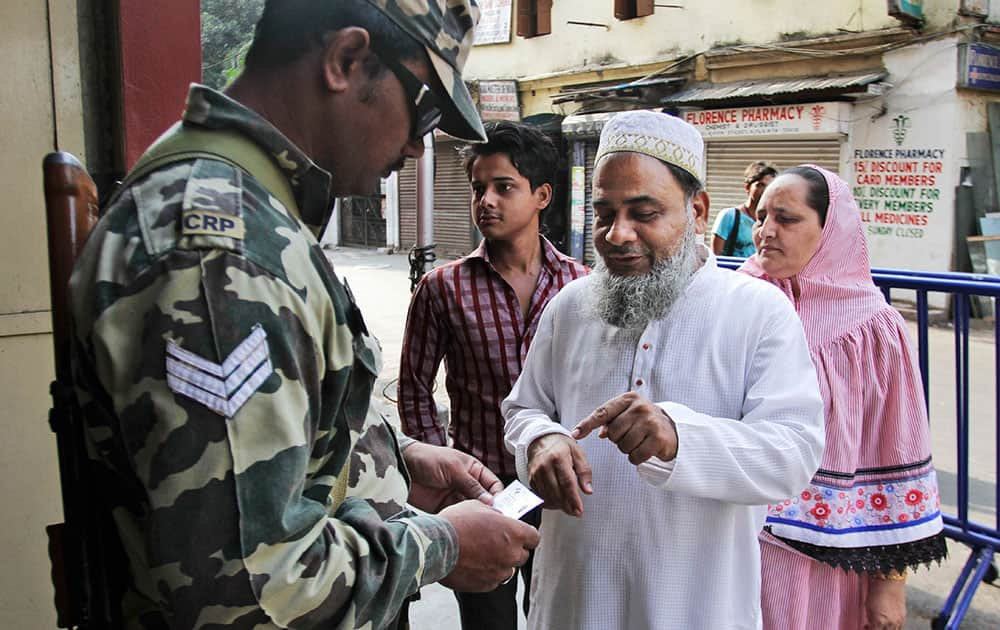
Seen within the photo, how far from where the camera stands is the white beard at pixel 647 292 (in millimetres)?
2072

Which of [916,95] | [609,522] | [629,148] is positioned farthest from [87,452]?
[916,95]

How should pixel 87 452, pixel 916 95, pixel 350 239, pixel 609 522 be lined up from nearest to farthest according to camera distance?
pixel 87 452 → pixel 609 522 → pixel 916 95 → pixel 350 239

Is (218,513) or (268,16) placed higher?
(268,16)

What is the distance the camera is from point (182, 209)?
3.44 feet

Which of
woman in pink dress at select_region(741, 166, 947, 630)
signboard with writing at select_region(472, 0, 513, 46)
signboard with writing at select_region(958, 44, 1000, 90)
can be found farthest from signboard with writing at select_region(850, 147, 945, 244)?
woman in pink dress at select_region(741, 166, 947, 630)

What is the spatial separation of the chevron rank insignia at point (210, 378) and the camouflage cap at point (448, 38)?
573mm

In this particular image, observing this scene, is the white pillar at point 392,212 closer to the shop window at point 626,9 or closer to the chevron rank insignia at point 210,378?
the shop window at point 626,9

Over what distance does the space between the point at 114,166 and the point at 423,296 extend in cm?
120

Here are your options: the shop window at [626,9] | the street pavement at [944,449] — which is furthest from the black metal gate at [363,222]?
the street pavement at [944,449]

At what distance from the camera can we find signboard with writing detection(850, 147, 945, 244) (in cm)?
1193

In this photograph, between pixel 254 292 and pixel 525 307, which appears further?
pixel 525 307

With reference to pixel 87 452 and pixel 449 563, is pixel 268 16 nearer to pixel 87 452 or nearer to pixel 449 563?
pixel 87 452

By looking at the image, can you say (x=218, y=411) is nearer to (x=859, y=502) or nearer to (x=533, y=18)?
(x=859, y=502)

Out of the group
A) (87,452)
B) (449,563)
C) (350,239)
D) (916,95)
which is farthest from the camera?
(350,239)
